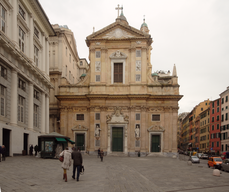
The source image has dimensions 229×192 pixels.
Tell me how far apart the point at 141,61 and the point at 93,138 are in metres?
14.0

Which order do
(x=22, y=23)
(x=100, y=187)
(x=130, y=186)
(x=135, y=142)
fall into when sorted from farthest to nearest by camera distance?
(x=135, y=142), (x=22, y=23), (x=130, y=186), (x=100, y=187)

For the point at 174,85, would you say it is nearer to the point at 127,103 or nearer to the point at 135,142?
the point at 127,103

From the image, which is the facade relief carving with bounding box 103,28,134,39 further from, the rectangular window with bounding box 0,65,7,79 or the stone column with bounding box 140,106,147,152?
the rectangular window with bounding box 0,65,7,79

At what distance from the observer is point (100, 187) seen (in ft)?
40.7

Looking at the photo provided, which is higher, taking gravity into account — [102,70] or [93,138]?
[102,70]

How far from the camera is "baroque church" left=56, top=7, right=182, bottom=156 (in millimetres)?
43406

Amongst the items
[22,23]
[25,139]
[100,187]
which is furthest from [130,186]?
[22,23]

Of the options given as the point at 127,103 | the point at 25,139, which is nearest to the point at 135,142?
the point at 127,103

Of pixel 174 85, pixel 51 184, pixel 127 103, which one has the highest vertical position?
pixel 174 85

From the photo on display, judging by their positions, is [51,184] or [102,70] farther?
[102,70]

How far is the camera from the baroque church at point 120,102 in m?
43.4

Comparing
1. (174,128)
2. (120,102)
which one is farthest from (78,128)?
(174,128)

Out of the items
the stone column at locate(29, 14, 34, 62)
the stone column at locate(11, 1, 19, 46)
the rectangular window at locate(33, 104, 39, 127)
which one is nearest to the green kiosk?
the rectangular window at locate(33, 104, 39, 127)

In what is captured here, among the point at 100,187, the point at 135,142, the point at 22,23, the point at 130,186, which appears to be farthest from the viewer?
the point at 135,142
